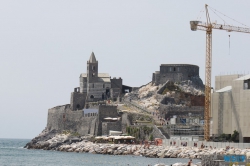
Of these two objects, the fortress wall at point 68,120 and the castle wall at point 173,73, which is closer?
the fortress wall at point 68,120

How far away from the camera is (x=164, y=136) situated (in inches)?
4232

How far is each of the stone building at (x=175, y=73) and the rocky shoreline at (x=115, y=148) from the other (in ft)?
66.4

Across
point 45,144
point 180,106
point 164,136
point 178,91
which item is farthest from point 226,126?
point 45,144

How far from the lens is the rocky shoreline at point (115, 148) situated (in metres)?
84.9

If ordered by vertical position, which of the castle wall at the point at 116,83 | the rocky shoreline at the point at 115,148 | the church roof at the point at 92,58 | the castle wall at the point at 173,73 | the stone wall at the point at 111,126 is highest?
the church roof at the point at 92,58

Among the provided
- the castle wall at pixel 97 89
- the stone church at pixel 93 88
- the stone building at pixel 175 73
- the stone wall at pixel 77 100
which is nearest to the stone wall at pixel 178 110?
the stone building at pixel 175 73

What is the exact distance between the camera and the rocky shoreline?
84.9 meters

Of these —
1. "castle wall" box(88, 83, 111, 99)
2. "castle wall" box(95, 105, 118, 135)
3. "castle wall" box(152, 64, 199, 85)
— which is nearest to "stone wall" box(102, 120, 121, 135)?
"castle wall" box(95, 105, 118, 135)

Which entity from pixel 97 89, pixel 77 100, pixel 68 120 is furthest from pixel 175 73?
pixel 68 120

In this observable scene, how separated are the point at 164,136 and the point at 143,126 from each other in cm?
535

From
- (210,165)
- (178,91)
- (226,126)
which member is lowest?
(210,165)

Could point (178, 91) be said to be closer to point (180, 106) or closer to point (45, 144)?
point (180, 106)

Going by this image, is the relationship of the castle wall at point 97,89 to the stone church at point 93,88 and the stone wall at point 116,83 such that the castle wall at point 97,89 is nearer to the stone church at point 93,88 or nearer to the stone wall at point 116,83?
the stone church at point 93,88

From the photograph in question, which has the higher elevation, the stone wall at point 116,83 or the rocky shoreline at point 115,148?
the stone wall at point 116,83
